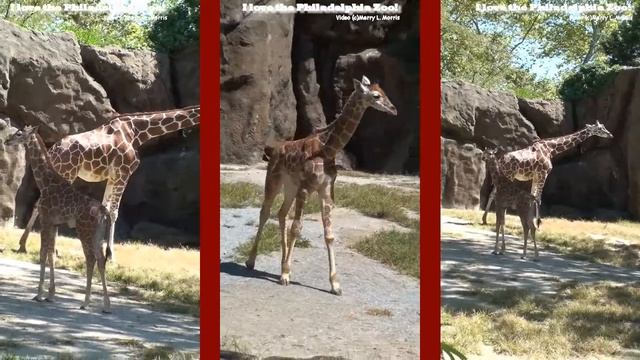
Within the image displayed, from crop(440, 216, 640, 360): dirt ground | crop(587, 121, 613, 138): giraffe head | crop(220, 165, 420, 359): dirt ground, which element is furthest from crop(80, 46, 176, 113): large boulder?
crop(587, 121, 613, 138): giraffe head

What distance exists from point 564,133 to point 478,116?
602 millimetres

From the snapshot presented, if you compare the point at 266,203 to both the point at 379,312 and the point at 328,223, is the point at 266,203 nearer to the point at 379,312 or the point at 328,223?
the point at 328,223

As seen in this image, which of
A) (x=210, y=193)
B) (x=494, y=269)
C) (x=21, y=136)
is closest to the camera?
(x=210, y=193)

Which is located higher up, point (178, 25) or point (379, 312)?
point (178, 25)

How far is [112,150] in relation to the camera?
183 inches

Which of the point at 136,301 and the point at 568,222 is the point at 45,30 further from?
the point at 568,222

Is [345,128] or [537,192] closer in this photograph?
[345,128]

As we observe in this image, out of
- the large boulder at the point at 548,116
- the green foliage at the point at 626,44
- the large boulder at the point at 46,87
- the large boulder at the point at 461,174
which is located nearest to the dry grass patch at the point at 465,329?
the large boulder at the point at 461,174

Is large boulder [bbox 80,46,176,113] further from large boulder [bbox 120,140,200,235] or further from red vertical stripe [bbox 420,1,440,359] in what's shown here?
red vertical stripe [bbox 420,1,440,359]

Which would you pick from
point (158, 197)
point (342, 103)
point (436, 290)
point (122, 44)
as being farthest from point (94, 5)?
point (436, 290)

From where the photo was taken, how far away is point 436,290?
158 inches

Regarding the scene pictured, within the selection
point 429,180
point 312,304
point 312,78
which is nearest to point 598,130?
point 429,180

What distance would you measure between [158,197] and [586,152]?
2.92 metres

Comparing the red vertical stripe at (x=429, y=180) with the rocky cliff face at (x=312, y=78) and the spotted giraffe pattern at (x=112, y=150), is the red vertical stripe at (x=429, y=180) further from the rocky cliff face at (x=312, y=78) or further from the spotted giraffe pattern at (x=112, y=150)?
the spotted giraffe pattern at (x=112, y=150)
